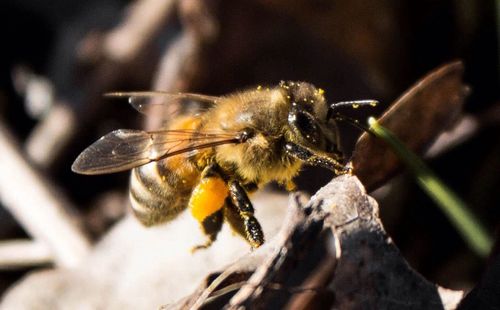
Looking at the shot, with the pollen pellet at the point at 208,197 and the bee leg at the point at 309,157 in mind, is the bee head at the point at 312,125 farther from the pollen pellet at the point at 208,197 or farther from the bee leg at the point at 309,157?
the pollen pellet at the point at 208,197

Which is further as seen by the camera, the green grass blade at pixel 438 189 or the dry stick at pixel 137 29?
the dry stick at pixel 137 29

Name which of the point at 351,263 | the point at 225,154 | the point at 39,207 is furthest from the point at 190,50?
the point at 351,263

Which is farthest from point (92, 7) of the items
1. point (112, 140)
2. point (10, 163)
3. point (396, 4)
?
point (112, 140)

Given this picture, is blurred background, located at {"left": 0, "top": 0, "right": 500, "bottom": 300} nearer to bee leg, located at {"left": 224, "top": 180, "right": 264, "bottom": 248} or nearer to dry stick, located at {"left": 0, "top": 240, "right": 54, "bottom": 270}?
dry stick, located at {"left": 0, "top": 240, "right": 54, "bottom": 270}

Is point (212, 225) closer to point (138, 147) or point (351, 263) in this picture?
point (138, 147)

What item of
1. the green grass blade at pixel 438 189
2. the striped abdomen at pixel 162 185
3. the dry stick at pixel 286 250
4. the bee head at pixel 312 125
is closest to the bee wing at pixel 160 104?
the striped abdomen at pixel 162 185
